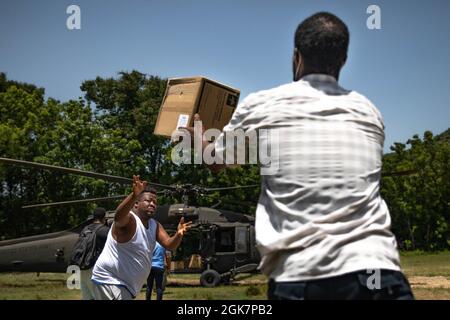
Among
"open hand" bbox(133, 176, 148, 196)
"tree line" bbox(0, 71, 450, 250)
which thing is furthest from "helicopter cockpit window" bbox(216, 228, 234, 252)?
"open hand" bbox(133, 176, 148, 196)

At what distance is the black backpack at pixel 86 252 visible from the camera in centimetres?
908

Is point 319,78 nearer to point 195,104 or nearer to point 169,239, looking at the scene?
point 195,104

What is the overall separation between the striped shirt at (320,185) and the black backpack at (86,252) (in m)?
6.73

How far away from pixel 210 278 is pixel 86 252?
1169cm

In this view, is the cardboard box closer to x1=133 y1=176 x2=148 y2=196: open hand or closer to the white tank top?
x1=133 y1=176 x2=148 y2=196: open hand

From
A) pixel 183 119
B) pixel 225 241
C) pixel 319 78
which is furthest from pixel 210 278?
pixel 319 78

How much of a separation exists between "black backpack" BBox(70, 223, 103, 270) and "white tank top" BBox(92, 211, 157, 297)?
2750 millimetres

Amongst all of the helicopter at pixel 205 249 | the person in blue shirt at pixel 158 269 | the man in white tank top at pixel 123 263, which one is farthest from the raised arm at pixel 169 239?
the helicopter at pixel 205 249

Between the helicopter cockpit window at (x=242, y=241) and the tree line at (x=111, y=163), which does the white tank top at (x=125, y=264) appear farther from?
the tree line at (x=111, y=163)

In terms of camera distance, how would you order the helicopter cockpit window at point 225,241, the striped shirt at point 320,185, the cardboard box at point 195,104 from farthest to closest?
the helicopter cockpit window at point 225,241, the cardboard box at point 195,104, the striped shirt at point 320,185

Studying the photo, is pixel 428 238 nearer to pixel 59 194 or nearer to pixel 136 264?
pixel 59 194

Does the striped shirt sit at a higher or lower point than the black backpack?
higher

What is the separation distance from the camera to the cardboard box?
5176 mm

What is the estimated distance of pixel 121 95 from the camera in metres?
44.6
